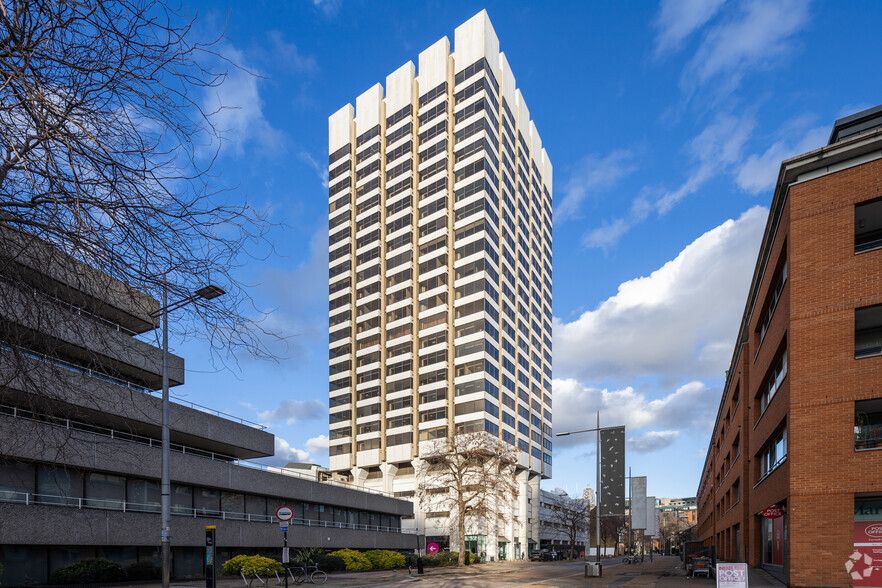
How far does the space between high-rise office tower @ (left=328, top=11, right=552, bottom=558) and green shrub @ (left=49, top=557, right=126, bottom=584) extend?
178ft

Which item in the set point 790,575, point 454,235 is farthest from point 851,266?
point 454,235

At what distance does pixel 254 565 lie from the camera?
29125 millimetres

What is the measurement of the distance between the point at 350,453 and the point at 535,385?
1192 inches

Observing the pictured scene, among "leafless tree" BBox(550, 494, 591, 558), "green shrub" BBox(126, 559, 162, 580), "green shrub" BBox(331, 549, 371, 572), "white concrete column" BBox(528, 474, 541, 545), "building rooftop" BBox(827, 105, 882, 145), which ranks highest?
"building rooftop" BBox(827, 105, 882, 145)

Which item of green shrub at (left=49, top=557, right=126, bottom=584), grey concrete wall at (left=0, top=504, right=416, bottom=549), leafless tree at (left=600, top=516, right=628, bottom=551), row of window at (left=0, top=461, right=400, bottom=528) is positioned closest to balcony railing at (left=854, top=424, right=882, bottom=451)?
grey concrete wall at (left=0, top=504, right=416, bottom=549)

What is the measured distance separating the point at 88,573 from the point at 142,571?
12.5 ft

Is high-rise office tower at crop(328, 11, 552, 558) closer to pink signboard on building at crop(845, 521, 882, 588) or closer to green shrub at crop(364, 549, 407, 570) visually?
green shrub at crop(364, 549, 407, 570)

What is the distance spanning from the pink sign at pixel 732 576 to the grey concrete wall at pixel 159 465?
1576cm

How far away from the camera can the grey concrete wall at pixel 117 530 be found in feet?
75.8

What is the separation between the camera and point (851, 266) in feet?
69.4

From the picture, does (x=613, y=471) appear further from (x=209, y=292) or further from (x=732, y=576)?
(x=209, y=292)

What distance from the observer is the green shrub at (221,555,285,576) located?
29.2 m

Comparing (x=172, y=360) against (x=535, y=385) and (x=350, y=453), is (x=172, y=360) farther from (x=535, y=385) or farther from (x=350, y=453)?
(x=535, y=385)

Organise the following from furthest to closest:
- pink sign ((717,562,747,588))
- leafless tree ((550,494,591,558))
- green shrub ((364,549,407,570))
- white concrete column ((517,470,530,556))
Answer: leafless tree ((550,494,591,558)) < white concrete column ((517,470,530,556)) < green shrub ((364,549,407,570)) < pink sign ((717,562,747,588))
